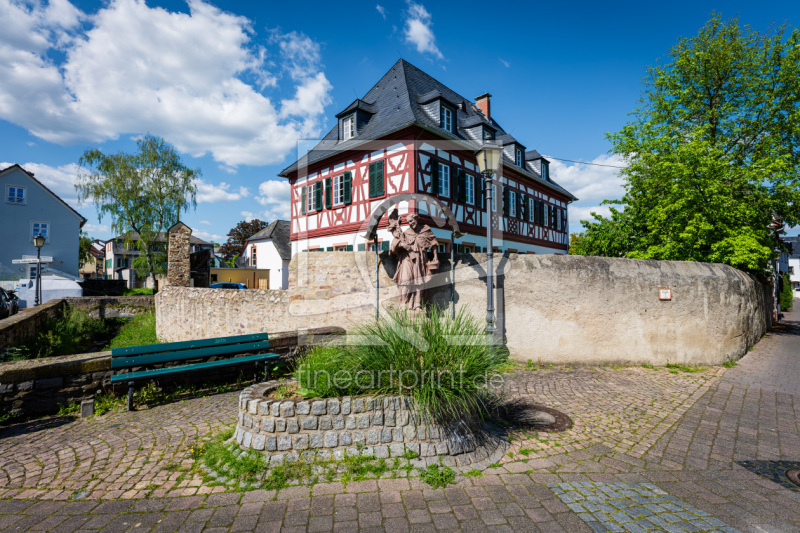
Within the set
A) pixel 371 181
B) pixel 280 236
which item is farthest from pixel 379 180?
pixel 280 236

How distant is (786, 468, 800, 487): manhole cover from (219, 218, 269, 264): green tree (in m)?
47.1

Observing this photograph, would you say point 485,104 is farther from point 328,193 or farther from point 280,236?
point 280,236

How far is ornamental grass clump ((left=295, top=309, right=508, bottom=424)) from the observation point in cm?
363

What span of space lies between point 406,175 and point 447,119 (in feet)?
12.4

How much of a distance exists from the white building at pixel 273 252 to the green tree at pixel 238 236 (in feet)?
35.1

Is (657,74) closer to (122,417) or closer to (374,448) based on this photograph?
(374,448)

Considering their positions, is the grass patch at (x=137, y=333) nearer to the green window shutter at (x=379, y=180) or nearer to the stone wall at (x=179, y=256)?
the stone wall at (x=179, y=256)

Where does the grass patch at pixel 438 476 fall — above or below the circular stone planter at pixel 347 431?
below

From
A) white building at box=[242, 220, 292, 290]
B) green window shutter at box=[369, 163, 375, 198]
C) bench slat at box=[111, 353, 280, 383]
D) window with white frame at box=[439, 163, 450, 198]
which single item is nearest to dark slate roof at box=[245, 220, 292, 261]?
white building at box=[242, 220, 292, 290]

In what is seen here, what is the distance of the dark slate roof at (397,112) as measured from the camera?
1556 centimetres

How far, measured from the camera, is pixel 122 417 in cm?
481

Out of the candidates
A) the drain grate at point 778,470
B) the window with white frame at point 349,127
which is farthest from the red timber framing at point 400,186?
the drain grate at point 778,470

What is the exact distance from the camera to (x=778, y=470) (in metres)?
3.64

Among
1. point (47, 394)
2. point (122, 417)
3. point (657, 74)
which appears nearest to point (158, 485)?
point (122, 417)
